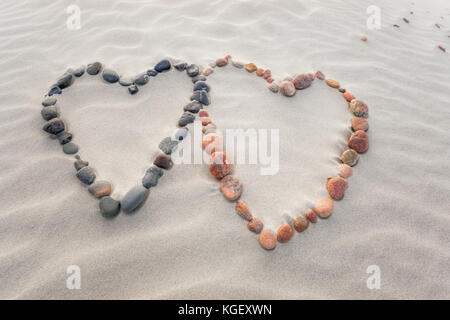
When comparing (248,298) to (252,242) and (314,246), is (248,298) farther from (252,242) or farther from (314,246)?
(314,246)

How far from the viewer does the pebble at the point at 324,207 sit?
63.1 inches

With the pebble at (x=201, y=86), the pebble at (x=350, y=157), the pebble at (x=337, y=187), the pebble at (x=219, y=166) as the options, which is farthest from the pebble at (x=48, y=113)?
the pebble at (x=350, y=157)

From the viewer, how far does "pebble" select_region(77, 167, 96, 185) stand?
172 centimetres

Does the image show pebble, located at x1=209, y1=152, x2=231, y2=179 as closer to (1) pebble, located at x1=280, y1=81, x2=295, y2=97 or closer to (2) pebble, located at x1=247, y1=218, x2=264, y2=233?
(2) pebble, located at x1=247, y1=218, x2=264, y2=233

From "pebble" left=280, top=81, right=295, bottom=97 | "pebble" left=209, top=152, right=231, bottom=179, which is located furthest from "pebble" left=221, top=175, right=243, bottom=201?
"pebble" left=280, top=81, right=295, bottom=97

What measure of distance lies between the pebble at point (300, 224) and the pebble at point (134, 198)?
1013 millimetres

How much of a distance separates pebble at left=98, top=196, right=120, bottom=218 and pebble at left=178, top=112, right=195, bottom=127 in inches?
31.7

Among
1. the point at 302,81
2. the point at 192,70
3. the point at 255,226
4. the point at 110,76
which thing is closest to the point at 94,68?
the point at 110,76

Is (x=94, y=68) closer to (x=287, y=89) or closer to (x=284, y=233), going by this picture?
(x=287, y=89)

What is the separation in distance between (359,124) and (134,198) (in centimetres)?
191

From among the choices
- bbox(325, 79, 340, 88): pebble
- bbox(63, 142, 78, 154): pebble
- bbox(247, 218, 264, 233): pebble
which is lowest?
bbox(247, 218, 264, 233): pebble

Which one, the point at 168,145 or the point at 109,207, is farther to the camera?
the point at 168,145

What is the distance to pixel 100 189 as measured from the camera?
65.4 inches

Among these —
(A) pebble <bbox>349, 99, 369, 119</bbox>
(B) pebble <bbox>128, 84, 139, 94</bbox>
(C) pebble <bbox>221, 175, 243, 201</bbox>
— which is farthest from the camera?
(B) pebble <bbox>128, 84, 139, 94</bbox>
